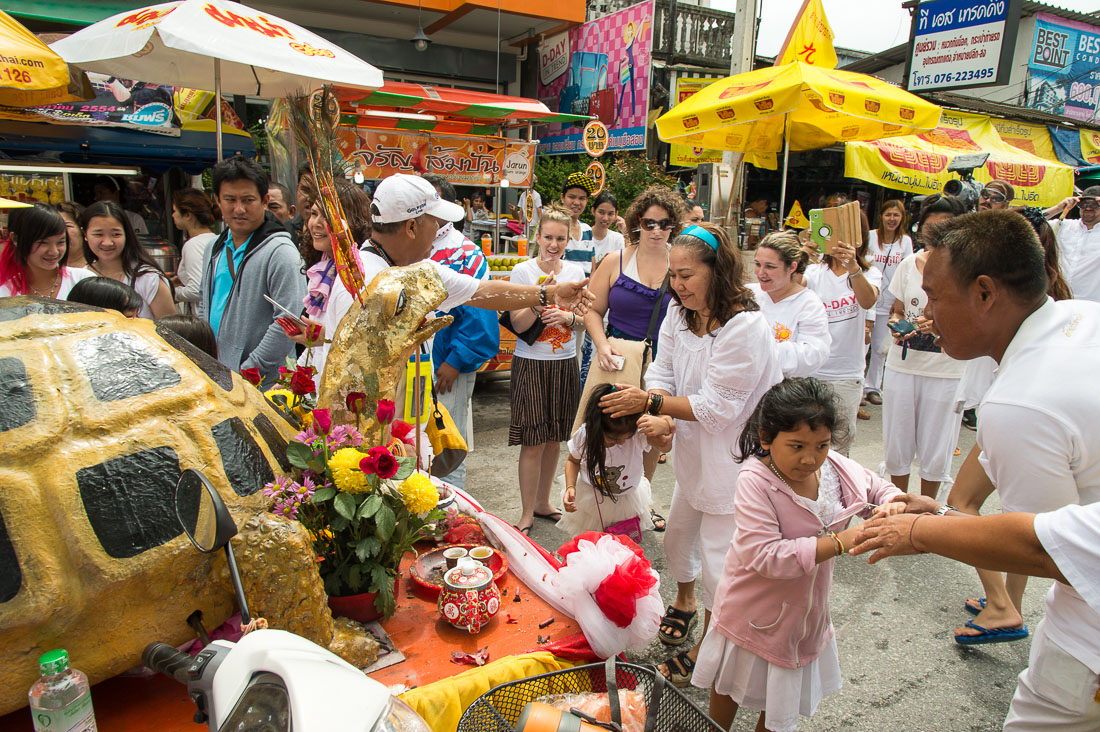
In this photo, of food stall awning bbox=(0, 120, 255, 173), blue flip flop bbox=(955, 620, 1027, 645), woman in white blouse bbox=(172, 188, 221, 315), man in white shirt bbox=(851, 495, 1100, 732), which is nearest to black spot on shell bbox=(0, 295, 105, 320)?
man in white shirt bbox=(851, 495, 1100, 732)

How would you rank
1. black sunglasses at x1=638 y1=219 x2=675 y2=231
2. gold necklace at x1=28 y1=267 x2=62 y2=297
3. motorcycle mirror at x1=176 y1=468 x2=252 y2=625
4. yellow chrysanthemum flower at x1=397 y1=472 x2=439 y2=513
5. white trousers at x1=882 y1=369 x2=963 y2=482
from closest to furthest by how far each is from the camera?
1. motorcycle mirror at x1=176 y1=468 x2=252 y2=625
2. yellow chrysanthemum flower at x1=397 y1=472 x2=439 y2=513
3. gold necklace at x1=28 y1=267 x2=62 y2=297
4. black sunglasses at x1=638 y1=219 x2=675 y2=231
5. white trousers at x1=882 y1=369 x2=963 y2=482

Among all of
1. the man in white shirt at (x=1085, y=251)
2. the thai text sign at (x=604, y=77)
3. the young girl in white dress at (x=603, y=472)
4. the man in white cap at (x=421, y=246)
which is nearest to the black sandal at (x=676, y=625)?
the young girl in white dress at (x=603, y=472)

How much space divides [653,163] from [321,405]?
33.8 feet

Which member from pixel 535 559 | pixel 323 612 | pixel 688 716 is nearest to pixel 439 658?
pixel 323 612

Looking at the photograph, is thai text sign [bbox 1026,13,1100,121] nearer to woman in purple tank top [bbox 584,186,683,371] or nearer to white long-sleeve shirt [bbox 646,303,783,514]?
woman in purple tank top [bbox 584,186,683,371]

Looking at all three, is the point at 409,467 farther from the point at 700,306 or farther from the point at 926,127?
the point at 926,127

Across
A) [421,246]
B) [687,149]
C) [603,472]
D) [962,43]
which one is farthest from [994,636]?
[962,43]

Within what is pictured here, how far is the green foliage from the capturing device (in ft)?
33.8

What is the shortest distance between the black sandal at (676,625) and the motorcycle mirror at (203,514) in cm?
232

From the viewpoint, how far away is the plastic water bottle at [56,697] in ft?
4.21

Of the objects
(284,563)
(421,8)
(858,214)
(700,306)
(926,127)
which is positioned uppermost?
(421,8)

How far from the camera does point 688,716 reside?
4.50 ft

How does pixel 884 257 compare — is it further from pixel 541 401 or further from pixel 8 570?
pixel 8 570

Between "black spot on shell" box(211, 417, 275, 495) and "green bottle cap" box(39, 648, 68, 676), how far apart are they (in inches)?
17.4
